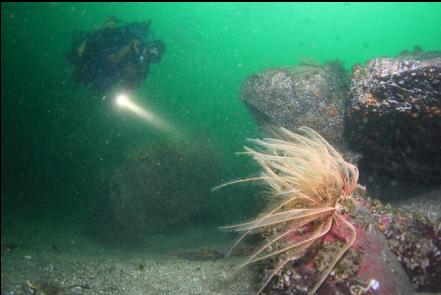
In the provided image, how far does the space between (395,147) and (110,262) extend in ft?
15.6

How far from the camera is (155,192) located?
29.9 ft

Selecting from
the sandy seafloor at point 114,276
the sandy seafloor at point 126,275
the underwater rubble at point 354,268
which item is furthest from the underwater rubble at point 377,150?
the sandy seafloor at point 114,276

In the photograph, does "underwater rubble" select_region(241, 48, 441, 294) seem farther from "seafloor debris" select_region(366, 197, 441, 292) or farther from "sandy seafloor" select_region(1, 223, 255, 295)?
"sandy seafloor" select_region(1, 223, 255, 295)

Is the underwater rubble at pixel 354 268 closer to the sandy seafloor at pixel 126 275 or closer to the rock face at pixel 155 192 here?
the sandy seafloor at pixel 126 275

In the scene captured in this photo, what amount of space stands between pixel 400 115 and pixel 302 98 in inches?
87.2

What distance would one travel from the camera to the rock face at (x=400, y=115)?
13.1 ft

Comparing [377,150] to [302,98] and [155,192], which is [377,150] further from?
[155,192]

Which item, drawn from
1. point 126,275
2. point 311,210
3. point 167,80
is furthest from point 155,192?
point 167,80

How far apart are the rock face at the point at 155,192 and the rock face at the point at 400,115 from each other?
18.1ft

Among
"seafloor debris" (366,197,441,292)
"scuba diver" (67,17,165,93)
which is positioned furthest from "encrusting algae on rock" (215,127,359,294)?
"scuba diver" (67,17,165,93)

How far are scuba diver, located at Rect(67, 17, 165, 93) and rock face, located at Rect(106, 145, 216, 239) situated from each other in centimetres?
317

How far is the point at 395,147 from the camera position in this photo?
4.59 m

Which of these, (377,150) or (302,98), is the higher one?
(302,98)

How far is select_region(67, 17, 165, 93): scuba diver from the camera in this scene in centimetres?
1041
